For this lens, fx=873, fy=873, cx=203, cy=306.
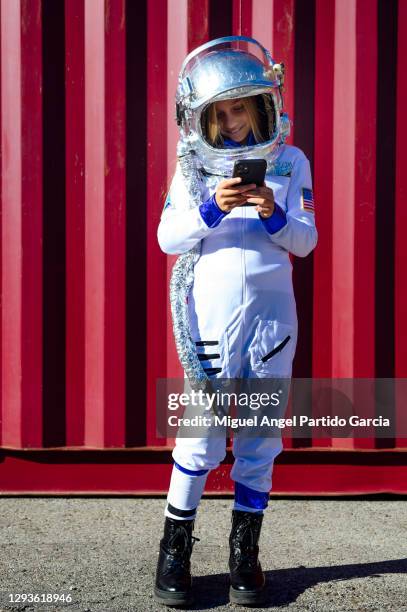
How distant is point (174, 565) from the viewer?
9.25ft

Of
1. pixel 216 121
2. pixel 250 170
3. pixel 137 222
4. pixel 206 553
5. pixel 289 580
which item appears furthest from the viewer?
pixel 137 222

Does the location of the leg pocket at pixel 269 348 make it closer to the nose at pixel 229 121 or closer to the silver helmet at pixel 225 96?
the silver helmet at pixel 225 96

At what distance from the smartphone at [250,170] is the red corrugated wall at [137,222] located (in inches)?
57.2

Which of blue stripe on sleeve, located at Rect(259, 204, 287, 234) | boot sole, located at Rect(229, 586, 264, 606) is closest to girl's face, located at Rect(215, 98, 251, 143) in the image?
blue stripe on sleeve, located at Rect(259, 204, 287, 234)

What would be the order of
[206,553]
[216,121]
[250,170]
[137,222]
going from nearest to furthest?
[250,170]
[216,121]
[206,553]
[137,222]

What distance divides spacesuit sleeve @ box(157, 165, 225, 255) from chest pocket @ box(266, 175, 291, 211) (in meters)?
0.21

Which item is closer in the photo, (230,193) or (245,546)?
(230,193)

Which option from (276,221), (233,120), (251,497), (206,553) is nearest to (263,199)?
(276,221)

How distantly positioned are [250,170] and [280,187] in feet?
0.85


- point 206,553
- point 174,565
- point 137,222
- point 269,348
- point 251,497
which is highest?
point 137,222

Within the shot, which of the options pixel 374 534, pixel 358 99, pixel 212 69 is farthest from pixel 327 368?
pixel 212 69

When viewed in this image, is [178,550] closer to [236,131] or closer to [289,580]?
[289,580]

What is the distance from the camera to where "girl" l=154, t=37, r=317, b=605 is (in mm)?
2688

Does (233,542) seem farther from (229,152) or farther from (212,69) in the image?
(212,69)
